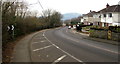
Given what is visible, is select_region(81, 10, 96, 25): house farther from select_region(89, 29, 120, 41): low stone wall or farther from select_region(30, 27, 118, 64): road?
select_region(30, 27, 118, 64): road

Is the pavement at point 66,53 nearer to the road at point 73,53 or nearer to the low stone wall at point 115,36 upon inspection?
the road at point 73,53

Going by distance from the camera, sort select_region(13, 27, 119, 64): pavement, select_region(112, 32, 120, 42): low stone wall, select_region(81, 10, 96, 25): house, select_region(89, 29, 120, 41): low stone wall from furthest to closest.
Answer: select_region(81, 10, 96, 25): house → select_region(89, 29, 120, 41): low stone wall → select_region(112, 32, 120, 42): low stone wall → select_region(13, 27, 119, 64): pavement

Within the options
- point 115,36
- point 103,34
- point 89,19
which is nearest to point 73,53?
point 115,36

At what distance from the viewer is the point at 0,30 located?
16016 millimetres

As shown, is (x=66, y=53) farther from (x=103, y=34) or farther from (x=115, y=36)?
(x=103, y=34)

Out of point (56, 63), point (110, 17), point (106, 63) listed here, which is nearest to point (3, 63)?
point (56, 63)

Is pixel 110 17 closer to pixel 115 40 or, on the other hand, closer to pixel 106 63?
pixel 115 40

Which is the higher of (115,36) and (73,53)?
(115,36)

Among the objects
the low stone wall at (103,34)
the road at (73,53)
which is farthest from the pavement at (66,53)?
the low stone wall at (103,34)

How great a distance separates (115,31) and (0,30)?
17041 mm

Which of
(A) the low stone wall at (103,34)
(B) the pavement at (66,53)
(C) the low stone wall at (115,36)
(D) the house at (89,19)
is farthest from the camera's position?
(D) the house at (89,19)

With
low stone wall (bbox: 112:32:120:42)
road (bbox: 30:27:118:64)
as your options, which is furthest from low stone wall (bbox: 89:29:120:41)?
road (bbox: 30:27:118:64)

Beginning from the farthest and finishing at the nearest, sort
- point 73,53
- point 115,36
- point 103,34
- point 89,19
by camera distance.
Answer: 1. point 89,19
2. point 103,34
3. point 115,36
4. point 73,53

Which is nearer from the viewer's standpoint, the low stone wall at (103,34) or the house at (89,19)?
the low stone wall at (103,34)
